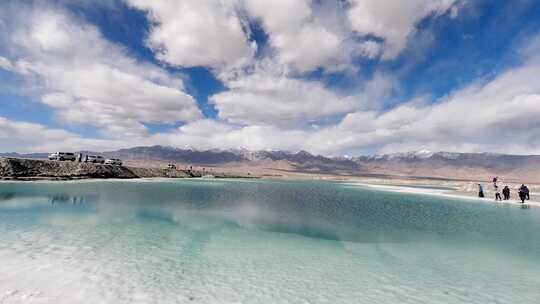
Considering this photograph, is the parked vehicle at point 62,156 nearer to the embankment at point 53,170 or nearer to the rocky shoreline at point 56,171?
the rocky shoreline at point 56,171

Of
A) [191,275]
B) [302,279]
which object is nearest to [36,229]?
[191,275]

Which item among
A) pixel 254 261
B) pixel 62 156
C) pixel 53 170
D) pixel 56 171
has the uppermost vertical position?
pixel 62 156

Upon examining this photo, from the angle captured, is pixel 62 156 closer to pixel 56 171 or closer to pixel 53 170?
pixel 53 170

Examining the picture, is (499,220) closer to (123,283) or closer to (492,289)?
(492,289)

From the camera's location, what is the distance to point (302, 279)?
38.1 ft

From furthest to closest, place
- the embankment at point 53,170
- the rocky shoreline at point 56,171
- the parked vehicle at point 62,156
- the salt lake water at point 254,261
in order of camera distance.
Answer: the parked vehicle at point 62,156, the embankment at point 53,170, the rocky shoreline at point 56,171, the salt lake water at point 254,261

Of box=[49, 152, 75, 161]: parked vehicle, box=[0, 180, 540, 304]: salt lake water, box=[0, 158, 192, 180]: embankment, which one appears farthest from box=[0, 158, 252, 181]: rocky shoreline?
box=[0, 180, 540, 304]: salt lake water

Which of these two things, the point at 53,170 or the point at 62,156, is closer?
the point at 53,170

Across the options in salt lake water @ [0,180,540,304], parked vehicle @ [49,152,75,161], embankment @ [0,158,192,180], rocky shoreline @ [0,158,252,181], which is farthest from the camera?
parked vehicle @ [49,152,75,161]

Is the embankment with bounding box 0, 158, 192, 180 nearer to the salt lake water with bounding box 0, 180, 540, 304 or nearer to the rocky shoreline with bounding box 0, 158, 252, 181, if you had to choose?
the rocky shoreline with bounding box 0, 158, 252, 181

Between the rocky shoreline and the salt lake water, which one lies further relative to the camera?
the rocky shoreline

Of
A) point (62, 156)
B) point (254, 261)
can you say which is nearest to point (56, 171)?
point (62, 156)

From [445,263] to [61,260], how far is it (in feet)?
62.0

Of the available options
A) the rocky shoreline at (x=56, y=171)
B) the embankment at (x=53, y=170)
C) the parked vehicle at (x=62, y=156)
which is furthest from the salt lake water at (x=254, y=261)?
the parked vehicle at (x=62, y=156)
